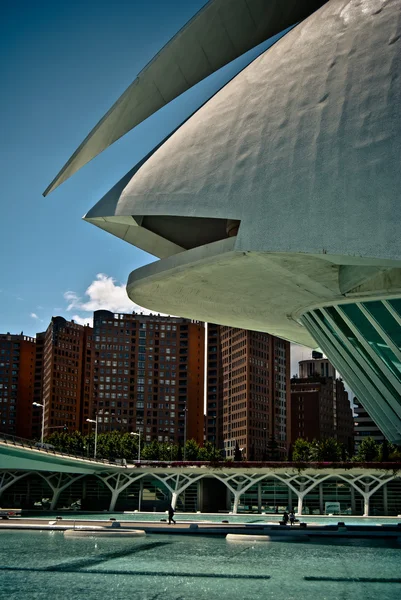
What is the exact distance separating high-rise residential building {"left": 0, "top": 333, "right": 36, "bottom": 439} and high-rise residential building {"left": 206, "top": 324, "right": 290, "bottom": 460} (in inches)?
1720

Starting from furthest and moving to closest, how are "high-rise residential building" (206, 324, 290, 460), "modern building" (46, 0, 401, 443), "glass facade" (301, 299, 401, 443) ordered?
"high-rise residential building" (206, 324, 290, 460), "glass facade" (301, 299, 401, 443), "modern building" (46, 0, 401, 443)

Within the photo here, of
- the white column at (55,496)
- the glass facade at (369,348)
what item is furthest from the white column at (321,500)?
the glass facade at (369,348)

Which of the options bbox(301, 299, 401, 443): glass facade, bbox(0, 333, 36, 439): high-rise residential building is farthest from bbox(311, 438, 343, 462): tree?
bbox(0, 333, 36, 439): high-rise residential building

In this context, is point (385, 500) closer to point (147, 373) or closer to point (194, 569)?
point (194, 569)

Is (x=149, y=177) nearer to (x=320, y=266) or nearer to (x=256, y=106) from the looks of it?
(x=256, y=106)

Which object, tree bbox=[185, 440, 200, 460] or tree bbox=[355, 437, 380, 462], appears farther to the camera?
tree bbox=[185, 440, 200, 460]

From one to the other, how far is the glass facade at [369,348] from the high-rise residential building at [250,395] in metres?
103

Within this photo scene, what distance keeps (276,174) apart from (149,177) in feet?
14.7

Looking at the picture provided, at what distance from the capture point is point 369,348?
24.5m

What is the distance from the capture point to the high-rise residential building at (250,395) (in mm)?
133250

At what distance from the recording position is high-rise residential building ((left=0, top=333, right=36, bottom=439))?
534ft

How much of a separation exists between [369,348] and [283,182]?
7.95 m

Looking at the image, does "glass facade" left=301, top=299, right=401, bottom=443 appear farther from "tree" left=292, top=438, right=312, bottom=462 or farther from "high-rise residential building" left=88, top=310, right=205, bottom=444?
"high-rise residential building" left=88, top=310, right=205, bottom=444

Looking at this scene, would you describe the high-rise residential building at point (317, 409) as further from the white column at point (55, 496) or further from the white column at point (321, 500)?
the white column at point (55, 496)
